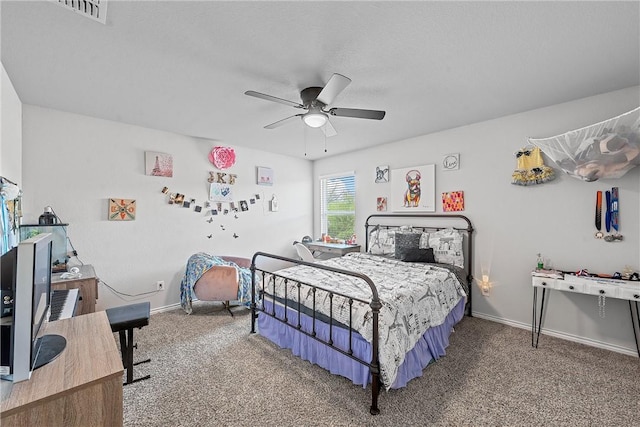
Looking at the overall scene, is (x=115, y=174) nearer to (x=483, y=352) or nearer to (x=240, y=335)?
(x=240, y=335)

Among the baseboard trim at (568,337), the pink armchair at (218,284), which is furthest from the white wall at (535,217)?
the pink armchair at (218,284)

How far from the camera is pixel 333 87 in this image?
207 centimetres

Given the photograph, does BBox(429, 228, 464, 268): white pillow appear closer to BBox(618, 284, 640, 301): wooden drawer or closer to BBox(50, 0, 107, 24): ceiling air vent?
BBox(618, 284, 640, 301): wooden drawer

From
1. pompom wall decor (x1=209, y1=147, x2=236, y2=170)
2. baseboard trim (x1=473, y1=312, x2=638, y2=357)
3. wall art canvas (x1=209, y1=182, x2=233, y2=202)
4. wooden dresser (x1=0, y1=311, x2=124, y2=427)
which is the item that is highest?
pompom wall decor (x1=209, y1=147, x2=236, y2=170)

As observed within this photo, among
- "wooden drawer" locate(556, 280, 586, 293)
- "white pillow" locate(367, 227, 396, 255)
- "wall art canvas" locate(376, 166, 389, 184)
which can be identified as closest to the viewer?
"wooden drawer" locate(556, 280, 586, 293)

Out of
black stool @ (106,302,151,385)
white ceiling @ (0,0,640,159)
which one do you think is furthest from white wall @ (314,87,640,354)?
black stool @ (106,302,151,385)

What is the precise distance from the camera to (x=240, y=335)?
9.84ft

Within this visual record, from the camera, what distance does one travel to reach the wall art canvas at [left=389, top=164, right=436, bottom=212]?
394cm

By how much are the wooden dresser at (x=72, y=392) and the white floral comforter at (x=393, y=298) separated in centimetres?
146

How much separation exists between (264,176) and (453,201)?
3.06 meters

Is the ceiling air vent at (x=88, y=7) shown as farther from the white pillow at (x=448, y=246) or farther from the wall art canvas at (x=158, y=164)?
the white pillow at (x=448, y=246)

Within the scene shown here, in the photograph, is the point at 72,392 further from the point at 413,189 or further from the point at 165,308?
the point at 413,189

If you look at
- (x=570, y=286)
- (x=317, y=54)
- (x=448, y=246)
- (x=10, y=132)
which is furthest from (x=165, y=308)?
(x=570, y=286)

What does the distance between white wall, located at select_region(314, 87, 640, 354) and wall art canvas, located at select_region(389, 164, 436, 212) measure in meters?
0.09
